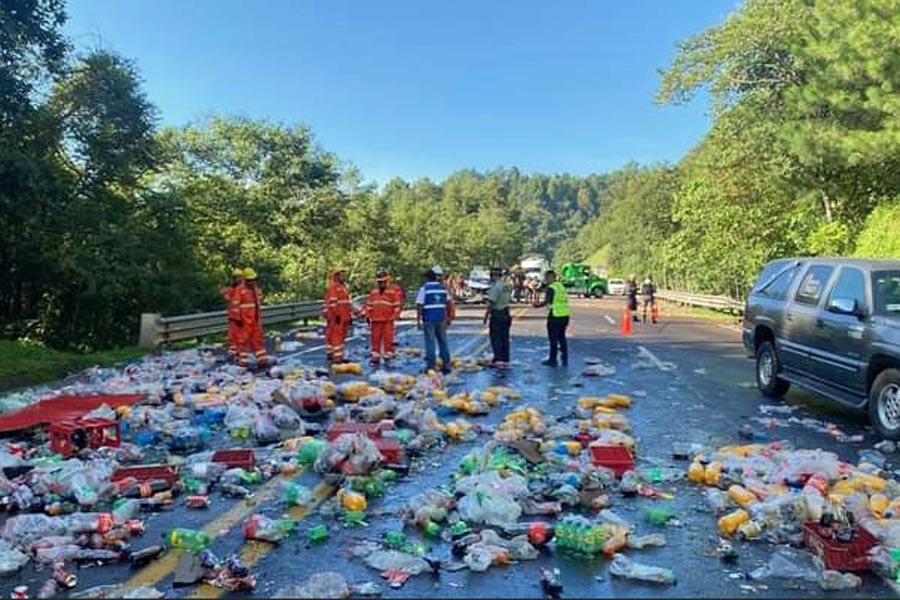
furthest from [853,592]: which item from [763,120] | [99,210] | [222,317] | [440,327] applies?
[763,120]

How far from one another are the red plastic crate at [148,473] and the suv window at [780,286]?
8.34 m

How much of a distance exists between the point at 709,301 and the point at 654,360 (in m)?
24.8

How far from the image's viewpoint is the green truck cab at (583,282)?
216 feet

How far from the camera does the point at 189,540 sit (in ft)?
16.9

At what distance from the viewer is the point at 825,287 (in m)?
10.3

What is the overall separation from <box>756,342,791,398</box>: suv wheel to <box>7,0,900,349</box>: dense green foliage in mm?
9525

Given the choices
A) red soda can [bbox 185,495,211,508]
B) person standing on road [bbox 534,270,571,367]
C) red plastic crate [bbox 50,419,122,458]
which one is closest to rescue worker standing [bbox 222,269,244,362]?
person standing on road [bbox 534,270,571,367]

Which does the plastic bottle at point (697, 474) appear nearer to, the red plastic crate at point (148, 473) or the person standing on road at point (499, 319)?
Answer: the red plastic crate at point (148, 473)

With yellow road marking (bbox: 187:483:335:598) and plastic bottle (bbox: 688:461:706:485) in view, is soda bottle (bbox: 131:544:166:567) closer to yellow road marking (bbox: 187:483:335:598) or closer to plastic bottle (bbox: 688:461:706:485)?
yellow road marking (bbox: 187:483:335:598)

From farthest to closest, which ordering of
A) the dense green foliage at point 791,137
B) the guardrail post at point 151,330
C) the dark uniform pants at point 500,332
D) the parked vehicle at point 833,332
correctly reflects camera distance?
the dense green foliage at point 791,137
the guardrail post at point 151,330
the dark uniform pants at point 500,332
the parked vehicle at point 833,332

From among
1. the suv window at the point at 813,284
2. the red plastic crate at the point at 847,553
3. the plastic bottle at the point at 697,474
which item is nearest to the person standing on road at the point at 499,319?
the suv window at the point at 813,284

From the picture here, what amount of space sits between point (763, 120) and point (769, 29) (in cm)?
306

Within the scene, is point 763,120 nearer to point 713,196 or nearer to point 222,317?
point 713,196

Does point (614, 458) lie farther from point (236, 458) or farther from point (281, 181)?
point (281, 181)
